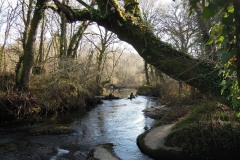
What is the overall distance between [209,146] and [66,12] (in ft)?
22.5

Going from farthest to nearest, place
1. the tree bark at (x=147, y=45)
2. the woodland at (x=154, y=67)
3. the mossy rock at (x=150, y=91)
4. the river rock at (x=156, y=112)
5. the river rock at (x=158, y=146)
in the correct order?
1. the mossy rock at (x=150, y=91)
2. the river rock at (x=156, y=112)
3. the tree bark at (x=147, y=45)
4. the river rock at (x=158, y=146)
5. the woodland at (x=154, y=67)

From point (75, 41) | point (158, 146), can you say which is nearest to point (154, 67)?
point (158, 146)

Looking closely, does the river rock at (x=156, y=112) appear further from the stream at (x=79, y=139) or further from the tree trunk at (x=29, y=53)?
the tree trunk at (x=29, y=53)

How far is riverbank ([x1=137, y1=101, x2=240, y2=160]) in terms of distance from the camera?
8.73m

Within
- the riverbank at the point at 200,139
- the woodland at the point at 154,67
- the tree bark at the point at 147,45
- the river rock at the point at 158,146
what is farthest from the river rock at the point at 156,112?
the tree bark at the point at 147,45

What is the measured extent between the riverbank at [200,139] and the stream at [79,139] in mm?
572

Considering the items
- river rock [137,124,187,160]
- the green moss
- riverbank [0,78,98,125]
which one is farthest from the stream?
the green moss

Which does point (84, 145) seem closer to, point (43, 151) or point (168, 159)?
point (43, 151)

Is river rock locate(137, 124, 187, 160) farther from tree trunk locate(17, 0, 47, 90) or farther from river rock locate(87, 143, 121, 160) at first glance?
tree trunk locate(17, 0, 47, 90)

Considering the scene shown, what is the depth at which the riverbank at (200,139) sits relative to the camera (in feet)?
28.6

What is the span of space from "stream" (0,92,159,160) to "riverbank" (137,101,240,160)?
0.57 metres

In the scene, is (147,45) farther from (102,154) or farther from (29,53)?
(29,53)

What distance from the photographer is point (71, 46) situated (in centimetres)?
2692

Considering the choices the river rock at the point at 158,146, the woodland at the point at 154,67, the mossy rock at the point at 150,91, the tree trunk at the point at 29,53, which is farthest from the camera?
the mossy rock at the point at 150,91
